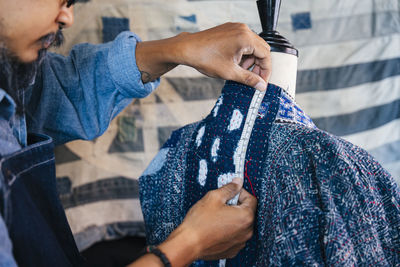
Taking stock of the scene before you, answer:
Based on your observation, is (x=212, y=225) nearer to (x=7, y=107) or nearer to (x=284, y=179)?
(x=284, y=179)

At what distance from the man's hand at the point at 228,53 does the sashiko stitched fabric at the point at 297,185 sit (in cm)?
4

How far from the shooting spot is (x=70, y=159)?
1438 millimetres

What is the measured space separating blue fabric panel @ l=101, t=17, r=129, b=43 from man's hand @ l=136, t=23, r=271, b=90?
2.44 ft

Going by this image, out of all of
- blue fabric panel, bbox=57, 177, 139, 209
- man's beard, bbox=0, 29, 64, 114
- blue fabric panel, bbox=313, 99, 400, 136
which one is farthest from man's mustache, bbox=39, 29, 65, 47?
blue fabric panel, bbox=313, 99, 400, 136

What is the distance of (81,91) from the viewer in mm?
915

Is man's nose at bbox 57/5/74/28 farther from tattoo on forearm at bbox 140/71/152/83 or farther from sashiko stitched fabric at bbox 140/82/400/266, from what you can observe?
sashiko stitched fabric at bbox 140/82/400/266

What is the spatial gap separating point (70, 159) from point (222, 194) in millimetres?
1011

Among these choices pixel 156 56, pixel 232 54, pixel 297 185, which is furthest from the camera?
pixel 156 56

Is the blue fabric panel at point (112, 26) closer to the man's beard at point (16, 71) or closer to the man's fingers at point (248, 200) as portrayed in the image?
the man's beard at point (16, 71)

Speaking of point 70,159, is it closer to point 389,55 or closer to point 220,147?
point 220,147

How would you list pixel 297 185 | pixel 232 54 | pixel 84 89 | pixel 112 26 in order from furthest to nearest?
1. pixel 112 26
2. pixel 84 89
3. pixel 232 54
4. pixel 297 185

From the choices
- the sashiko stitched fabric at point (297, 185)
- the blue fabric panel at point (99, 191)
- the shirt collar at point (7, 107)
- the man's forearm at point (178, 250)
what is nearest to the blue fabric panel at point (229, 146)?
the sashiko stitched fabric at point (297, 185)

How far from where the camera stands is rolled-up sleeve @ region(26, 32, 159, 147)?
0.85 m

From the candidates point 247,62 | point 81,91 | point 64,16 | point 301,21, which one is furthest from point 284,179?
point 301,21
